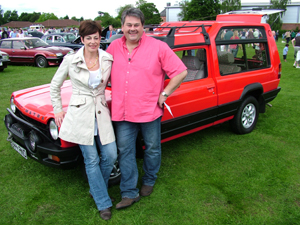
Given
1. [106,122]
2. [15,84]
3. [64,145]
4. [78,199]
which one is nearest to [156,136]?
[106,122]

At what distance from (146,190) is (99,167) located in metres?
0.73

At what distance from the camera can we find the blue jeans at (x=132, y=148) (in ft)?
8.97

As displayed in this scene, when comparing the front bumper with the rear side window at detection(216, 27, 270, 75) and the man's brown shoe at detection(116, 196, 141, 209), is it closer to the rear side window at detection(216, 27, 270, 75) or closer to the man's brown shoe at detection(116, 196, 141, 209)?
the man's brown shoe at detection(116, 196, 141, 209)

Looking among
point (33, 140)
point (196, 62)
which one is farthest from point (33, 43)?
point (33, 140)

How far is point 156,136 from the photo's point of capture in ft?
9.33

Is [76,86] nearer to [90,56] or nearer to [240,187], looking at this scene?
[90,56]

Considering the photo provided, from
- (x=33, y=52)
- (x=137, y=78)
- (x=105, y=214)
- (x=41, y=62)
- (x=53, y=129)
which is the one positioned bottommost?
(x=105, y=214)

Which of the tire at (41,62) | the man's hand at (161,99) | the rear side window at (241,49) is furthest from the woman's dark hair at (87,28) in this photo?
the tire at (41,62)

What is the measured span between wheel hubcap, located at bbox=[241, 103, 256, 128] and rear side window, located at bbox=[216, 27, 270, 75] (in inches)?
27.0

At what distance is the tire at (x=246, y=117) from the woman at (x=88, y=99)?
107 inches

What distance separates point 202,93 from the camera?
3820 mm

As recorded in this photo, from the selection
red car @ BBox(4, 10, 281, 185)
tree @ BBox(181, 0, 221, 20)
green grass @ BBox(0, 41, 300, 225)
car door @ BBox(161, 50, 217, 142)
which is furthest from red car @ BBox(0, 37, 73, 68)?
tree @ BBox(181, 0, 221, 20)

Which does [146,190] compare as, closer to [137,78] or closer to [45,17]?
[137,78]

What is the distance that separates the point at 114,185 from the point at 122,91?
4.44ft
